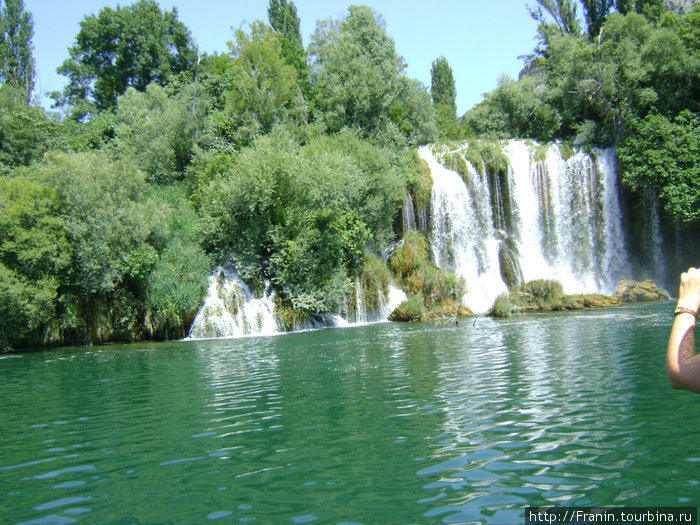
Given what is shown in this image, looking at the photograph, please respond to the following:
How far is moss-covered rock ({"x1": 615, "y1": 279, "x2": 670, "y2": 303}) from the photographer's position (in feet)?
111

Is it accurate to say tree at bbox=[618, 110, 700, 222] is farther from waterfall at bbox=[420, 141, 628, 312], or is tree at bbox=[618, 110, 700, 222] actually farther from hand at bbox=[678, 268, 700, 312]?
hand at bbox=[678, 268, 700, 312]

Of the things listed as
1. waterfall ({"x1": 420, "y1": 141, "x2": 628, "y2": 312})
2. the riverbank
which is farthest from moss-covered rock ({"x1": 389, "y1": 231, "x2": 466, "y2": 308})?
the riverbank

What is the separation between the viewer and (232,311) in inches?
1135

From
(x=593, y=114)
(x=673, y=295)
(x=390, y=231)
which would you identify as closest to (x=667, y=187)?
(x=673, y=295)

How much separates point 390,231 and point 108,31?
38116mm

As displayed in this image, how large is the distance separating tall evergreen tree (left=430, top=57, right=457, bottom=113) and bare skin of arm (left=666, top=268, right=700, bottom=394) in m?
74.3

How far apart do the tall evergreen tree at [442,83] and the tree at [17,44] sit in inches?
1811

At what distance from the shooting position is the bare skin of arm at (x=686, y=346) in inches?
116

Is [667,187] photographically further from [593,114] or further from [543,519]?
[543,519]

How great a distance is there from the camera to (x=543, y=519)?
17.4ft

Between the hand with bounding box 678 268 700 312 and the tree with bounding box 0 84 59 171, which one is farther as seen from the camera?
the tree with bounding box 0 84 59 171

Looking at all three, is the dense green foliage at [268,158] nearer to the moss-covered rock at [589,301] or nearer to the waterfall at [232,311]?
the waterfall at [232,311]

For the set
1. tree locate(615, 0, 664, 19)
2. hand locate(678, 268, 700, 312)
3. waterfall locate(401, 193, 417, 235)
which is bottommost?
hand locate(678, 268, 700, 312)

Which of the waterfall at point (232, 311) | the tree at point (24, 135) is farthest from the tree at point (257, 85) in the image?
the waterfall at point (232, 311)
